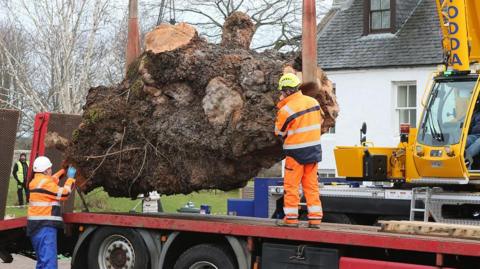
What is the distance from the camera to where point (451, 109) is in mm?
10773

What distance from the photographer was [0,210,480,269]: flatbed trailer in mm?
8047

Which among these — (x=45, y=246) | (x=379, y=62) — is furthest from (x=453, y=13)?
(x=379, y=62)

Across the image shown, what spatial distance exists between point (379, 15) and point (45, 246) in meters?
16.7

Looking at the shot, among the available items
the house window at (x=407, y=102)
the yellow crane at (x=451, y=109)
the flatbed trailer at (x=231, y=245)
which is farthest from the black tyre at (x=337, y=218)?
the house window at (x=407, y=102)

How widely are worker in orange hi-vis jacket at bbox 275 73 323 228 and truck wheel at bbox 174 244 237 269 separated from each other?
0.84 m

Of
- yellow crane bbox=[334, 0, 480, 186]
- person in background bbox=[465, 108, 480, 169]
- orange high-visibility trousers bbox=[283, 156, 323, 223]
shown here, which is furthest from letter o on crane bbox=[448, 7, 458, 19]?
orange high-visibility trousers bbox=[283, 156, 323, 223]

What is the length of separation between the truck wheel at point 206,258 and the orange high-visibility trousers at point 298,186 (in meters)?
0.84

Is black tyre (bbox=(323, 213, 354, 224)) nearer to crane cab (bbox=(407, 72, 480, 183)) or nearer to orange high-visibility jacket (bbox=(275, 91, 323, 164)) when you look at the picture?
crane cab (bbox=(407, 72, 480, 183))

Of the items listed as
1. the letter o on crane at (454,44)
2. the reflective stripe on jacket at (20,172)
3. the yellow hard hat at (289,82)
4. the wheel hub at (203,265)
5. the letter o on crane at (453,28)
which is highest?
the letter o on crane at (453,28)

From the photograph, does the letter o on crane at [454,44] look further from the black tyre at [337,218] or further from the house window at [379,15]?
the house window at [379,15]

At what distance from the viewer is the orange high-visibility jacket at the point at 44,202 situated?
10516 mm

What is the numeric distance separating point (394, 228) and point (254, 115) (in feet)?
7.75

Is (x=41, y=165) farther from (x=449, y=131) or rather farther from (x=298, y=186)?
(x=449, y=131)

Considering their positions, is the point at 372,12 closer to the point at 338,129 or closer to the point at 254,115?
the point at 338,129
